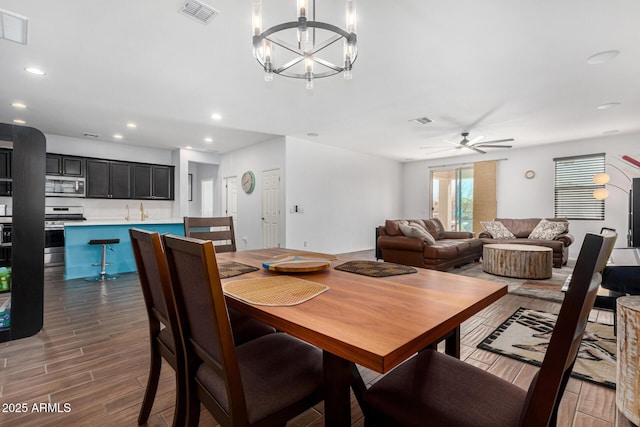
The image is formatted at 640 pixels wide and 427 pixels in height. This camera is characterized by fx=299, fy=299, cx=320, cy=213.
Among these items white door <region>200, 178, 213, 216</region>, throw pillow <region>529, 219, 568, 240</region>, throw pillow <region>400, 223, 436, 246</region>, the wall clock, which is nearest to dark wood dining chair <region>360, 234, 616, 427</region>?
throw pillow <region>400, 223, 436, 246</region>

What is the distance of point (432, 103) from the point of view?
4152 mm

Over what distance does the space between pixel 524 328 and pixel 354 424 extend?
1.96 m

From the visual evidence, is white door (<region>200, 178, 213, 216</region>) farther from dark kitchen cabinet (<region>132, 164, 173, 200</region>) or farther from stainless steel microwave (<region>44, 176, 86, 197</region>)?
stainless steel microwave (<region>44, 176, 86, 197</region>)

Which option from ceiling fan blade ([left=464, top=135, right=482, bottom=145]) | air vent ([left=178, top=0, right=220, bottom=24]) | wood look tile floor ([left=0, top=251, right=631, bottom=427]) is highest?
air vent ([left=178, top=0, right=220, bottom=24])

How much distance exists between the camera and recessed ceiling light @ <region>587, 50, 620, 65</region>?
277cm

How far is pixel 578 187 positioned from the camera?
6348 mm

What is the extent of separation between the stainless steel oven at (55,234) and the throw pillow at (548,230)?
932 cm

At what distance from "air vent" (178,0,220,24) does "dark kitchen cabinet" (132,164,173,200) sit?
5.72m

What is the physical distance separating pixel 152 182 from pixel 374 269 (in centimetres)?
711

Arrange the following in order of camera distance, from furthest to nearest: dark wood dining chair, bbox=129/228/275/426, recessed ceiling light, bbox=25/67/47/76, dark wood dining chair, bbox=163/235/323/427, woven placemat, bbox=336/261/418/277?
recessed ceiling light, bbox=25/67/47/76 → woven placemat, bbox=336/261/418/277 → dark wood dining chair, bbox=129/228/275/426 → dark wood dining chair, bbox=163/235/323/427

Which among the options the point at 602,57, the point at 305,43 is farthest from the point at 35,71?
the point at 602,57

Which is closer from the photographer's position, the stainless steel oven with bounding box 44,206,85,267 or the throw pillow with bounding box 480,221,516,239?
the stainless steel oven with bounding box 44,206,85,267

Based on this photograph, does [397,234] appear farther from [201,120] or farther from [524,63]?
[201,120]

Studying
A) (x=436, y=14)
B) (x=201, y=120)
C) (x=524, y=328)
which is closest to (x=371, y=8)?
(x=436, y=14)
